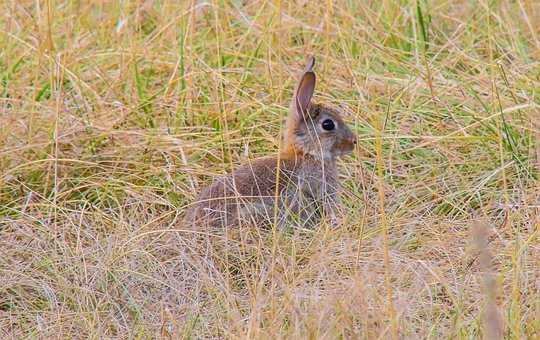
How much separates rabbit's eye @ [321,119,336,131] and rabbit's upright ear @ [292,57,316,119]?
0.09 meters

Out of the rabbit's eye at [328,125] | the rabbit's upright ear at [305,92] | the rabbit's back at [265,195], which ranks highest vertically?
the rabbit's upright ear at [305,92]

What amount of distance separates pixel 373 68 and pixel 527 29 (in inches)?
31.2

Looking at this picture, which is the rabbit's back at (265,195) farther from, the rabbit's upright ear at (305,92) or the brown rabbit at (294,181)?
the rabbit's upright ear at (305,92)

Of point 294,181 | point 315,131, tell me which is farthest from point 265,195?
point 315,131

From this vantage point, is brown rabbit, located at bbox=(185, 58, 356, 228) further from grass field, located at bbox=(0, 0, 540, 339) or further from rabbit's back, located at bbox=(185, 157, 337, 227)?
grass field, located at bbox=(0, 0, 540, 339)

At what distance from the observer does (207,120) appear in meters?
5.19

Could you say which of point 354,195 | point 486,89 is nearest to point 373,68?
point 486,89

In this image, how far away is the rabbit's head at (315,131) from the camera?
16.0 ft

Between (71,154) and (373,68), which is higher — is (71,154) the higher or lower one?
the lower one

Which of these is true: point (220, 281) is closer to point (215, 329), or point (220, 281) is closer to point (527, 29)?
point (215, 329)

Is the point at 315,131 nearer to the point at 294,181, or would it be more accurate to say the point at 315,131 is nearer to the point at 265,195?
the point at 294,181

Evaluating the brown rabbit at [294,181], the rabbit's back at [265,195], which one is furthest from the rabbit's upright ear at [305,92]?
the rabbit's back at [265,195]

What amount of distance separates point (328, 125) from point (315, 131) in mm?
63

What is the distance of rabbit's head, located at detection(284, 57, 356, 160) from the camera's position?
487 cm
